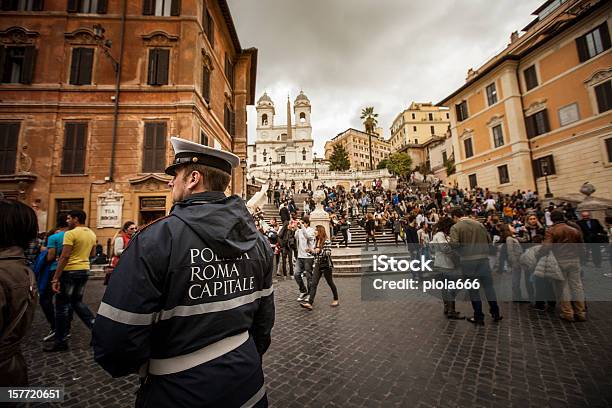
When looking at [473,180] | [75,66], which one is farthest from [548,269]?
[473,180]

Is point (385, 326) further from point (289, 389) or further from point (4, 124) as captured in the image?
point (4, 124)

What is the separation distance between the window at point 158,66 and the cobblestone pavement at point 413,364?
38.9 feet

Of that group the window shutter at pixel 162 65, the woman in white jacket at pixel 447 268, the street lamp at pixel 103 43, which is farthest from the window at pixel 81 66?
the woman in white jacket at pixel 447 268

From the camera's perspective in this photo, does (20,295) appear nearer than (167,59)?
Yes

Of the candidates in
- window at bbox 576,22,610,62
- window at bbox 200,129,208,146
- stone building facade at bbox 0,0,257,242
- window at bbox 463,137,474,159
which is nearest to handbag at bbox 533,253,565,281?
stone building facade at bbox 0,0,257,242

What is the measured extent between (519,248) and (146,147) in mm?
14981

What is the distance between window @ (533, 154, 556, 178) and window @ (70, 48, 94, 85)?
98.5ft

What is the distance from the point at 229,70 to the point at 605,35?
2542 centimetres

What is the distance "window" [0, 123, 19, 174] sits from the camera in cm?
1215

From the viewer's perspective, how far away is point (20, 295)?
1.83 m

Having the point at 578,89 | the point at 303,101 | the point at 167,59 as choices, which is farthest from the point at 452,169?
the point at 303,101

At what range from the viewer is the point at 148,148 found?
12.9m

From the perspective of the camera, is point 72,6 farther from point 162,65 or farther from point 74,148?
point 74,148

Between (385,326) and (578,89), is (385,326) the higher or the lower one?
the lower one
